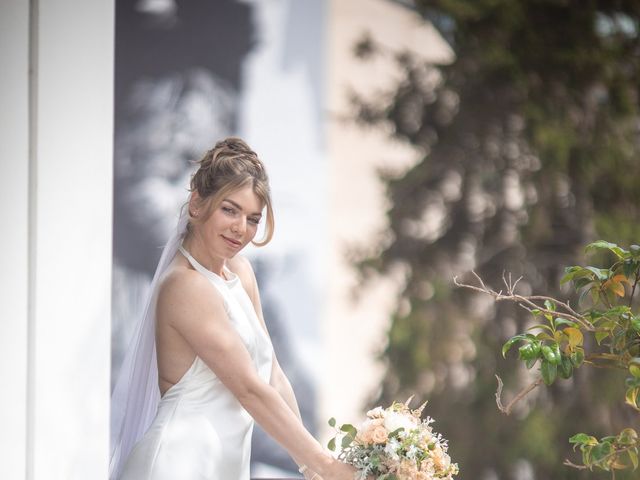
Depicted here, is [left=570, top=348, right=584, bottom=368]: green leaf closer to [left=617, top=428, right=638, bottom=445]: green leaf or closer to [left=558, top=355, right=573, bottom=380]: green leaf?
[left=558, top=355, right=573, bottom=380]: green leaf

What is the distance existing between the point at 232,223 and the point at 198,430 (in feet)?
1.54

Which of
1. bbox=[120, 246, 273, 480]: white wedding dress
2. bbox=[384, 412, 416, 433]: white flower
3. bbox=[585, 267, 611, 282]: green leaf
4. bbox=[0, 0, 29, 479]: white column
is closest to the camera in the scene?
bbox=[585, 267, 611, 282]: green leaf

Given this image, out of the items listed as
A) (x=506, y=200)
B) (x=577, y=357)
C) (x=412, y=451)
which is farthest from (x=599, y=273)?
(x=506, y=200)

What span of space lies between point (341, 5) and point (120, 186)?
1899 mm

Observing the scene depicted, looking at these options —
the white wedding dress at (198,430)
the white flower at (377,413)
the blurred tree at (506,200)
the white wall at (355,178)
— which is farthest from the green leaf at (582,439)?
the white wall at (355,178)

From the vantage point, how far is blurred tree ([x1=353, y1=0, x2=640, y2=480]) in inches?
211

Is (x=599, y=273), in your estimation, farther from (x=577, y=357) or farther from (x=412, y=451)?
(x=412, y=451)

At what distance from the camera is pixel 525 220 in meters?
5.45

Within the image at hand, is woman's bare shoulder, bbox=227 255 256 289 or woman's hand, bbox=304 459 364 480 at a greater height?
woman's bare shoulder, bbox=227 255 256 289

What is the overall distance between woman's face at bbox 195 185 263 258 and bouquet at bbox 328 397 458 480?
1.51 feet

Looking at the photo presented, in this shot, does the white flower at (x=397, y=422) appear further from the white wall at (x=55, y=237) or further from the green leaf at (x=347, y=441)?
the white wall at (x=55, y=237)

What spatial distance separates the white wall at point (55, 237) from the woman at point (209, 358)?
0.13m

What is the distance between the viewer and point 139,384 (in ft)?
7.47

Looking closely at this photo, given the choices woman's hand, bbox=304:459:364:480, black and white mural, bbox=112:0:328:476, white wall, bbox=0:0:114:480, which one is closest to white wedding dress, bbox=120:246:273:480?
white wall, bbox=0:0:114:480
